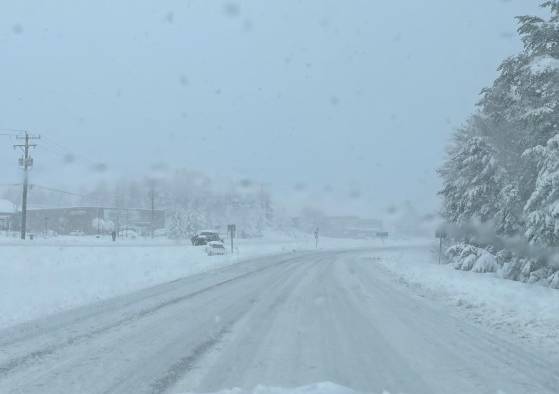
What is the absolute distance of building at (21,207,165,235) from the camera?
11400 centimetres

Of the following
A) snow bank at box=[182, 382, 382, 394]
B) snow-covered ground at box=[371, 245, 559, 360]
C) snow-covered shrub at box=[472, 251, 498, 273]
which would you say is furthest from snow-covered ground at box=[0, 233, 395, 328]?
snow-covered shrub at box=[472, 251, 498, 273]

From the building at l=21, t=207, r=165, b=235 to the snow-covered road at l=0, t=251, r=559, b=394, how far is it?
97987mm

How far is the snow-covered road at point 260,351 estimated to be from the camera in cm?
782

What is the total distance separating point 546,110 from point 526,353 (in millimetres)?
13308

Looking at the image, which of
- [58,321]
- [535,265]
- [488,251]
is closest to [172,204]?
[488,251]

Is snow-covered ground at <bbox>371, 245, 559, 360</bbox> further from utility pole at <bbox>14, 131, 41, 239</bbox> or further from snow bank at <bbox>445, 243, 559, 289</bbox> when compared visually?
utility pole at <bbox>14, 131, 41, 239</bbox>

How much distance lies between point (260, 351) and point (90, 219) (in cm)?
11164

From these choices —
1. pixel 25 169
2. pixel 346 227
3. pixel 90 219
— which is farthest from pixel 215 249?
pixel 346 227

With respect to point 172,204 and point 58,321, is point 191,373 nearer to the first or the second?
point 58,321

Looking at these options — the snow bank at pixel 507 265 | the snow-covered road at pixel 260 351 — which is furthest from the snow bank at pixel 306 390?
→ the snow bank at pixel 507 265

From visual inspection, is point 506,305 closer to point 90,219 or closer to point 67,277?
point 67,277

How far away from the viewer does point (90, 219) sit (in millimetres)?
116688

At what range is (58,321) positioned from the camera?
13.2m

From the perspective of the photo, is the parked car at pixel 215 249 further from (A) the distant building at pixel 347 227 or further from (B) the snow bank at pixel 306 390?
(A) the distant building at pixel 347 227
